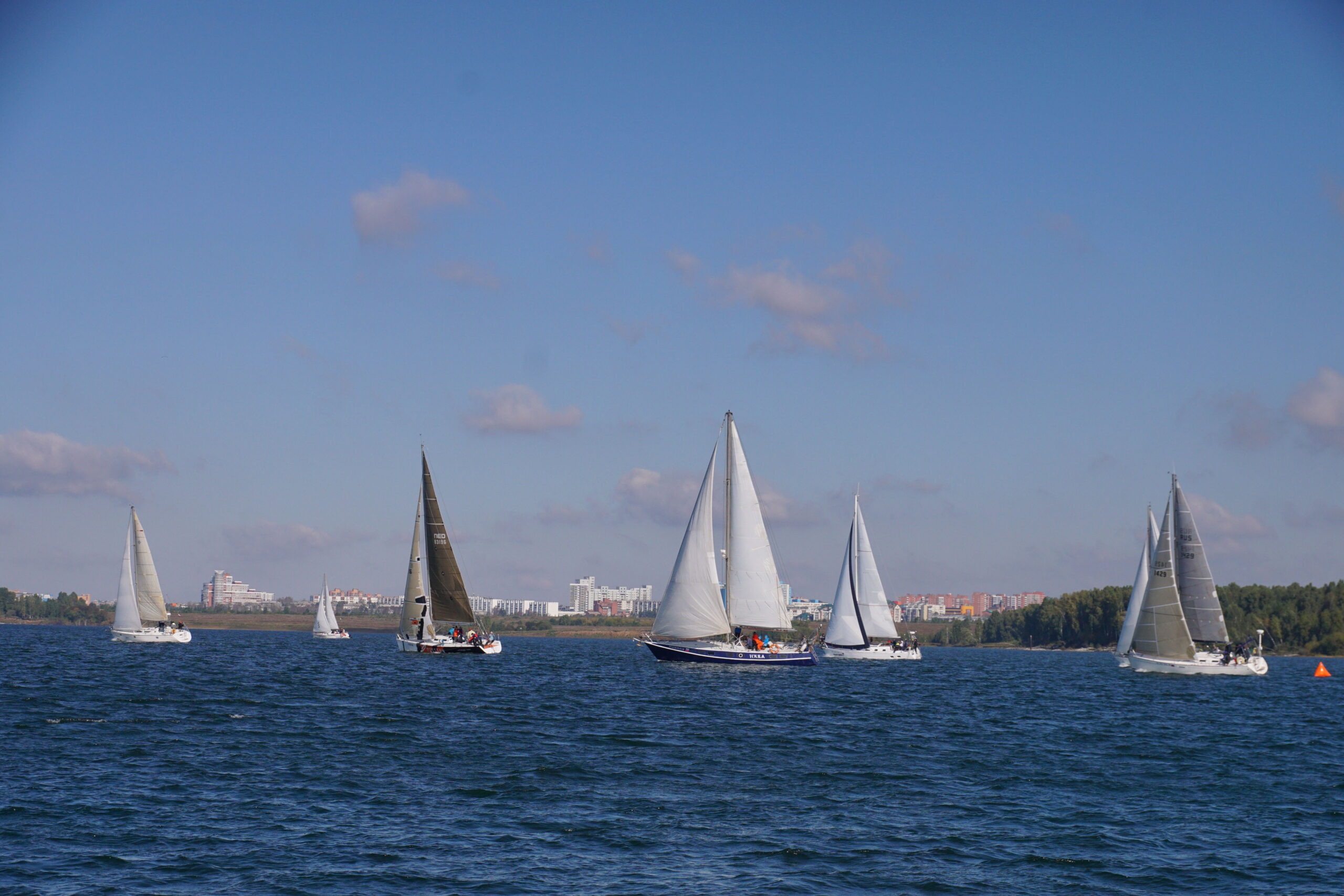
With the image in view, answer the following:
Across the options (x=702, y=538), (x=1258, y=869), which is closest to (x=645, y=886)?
(x=1258, y=869)

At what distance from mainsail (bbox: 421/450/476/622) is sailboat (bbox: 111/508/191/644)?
113 ft

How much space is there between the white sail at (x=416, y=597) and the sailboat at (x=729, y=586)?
26.9 meters

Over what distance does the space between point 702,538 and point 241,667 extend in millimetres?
37615

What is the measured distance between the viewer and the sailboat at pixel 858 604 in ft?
349

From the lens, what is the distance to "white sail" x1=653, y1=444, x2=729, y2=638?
7369 cm

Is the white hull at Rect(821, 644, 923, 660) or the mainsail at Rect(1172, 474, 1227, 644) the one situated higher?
the mainsail at Rect(1172, 474, 1227, 644)

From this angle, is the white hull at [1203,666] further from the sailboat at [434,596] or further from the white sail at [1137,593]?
the sailboat at [434,596]

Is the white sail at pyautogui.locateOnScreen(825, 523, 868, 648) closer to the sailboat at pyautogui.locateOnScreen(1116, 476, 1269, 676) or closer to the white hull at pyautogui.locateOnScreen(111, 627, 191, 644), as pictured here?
the sailboat at pyautogui.locateOnScreen(1116, 476, 1269, 676)

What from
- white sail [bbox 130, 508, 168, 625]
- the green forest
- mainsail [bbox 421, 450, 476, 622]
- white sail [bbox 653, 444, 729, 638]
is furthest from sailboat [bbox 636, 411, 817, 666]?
the green forest

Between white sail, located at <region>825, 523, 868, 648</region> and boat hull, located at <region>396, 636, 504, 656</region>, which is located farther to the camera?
white sail, located at <region>825, 523, 868, 648</region>

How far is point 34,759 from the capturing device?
32.1 metres

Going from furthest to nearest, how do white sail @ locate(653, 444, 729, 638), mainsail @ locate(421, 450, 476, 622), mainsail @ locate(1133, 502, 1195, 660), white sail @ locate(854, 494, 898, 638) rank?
white sail @ locate(854, 494, 898, 638) → mainsail @ locate(421, 450, 476, 622) → mainsail @ locate(1133, 502, 1195, 660) → white sail @ locate(653, 444, 729, 638)

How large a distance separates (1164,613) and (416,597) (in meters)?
61.7

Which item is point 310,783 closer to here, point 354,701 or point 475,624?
point 354,701
